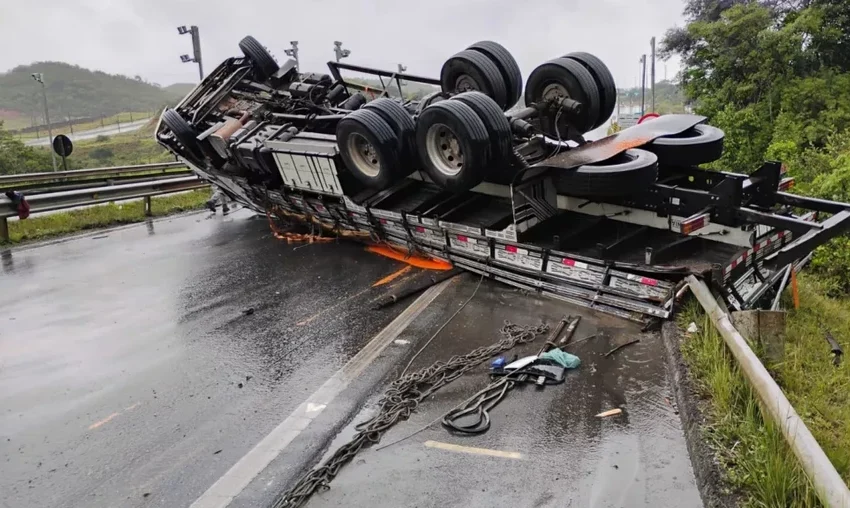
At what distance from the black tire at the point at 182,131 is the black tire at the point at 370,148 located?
3411mm

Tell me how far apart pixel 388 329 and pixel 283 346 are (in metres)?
0.89

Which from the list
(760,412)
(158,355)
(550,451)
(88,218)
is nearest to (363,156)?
(158,355)

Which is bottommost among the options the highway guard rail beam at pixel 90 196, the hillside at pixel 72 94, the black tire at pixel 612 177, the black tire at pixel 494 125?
the highway guard rail beam at pixel 90 196

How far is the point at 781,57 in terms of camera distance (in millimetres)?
17188

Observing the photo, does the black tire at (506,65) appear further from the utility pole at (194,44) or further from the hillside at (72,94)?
the hillside at (72,94)

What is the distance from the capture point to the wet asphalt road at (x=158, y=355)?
3311mm

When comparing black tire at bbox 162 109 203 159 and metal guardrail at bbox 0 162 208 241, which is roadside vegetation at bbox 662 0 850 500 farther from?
metal guardrail at bbox 0 162 208 241

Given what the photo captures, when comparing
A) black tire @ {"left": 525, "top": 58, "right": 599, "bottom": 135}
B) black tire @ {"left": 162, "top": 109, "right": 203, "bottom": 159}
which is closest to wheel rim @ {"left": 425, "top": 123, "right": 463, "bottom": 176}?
black tire @ {"left": 525, "top": 58, "right": 599, "bottom": 135}

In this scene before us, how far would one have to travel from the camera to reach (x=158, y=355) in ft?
15.7

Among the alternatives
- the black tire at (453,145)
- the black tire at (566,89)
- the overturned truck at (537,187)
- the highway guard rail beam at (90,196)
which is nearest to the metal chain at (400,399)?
the overturned truck at (537,187)

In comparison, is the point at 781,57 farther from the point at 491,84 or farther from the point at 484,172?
the point at 484,172

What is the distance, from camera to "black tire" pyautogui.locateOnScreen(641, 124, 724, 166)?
19.0ft

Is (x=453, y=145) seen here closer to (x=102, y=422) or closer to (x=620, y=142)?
(x=620, y=142)

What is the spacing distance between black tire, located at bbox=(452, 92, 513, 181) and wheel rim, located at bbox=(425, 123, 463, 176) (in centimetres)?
34
